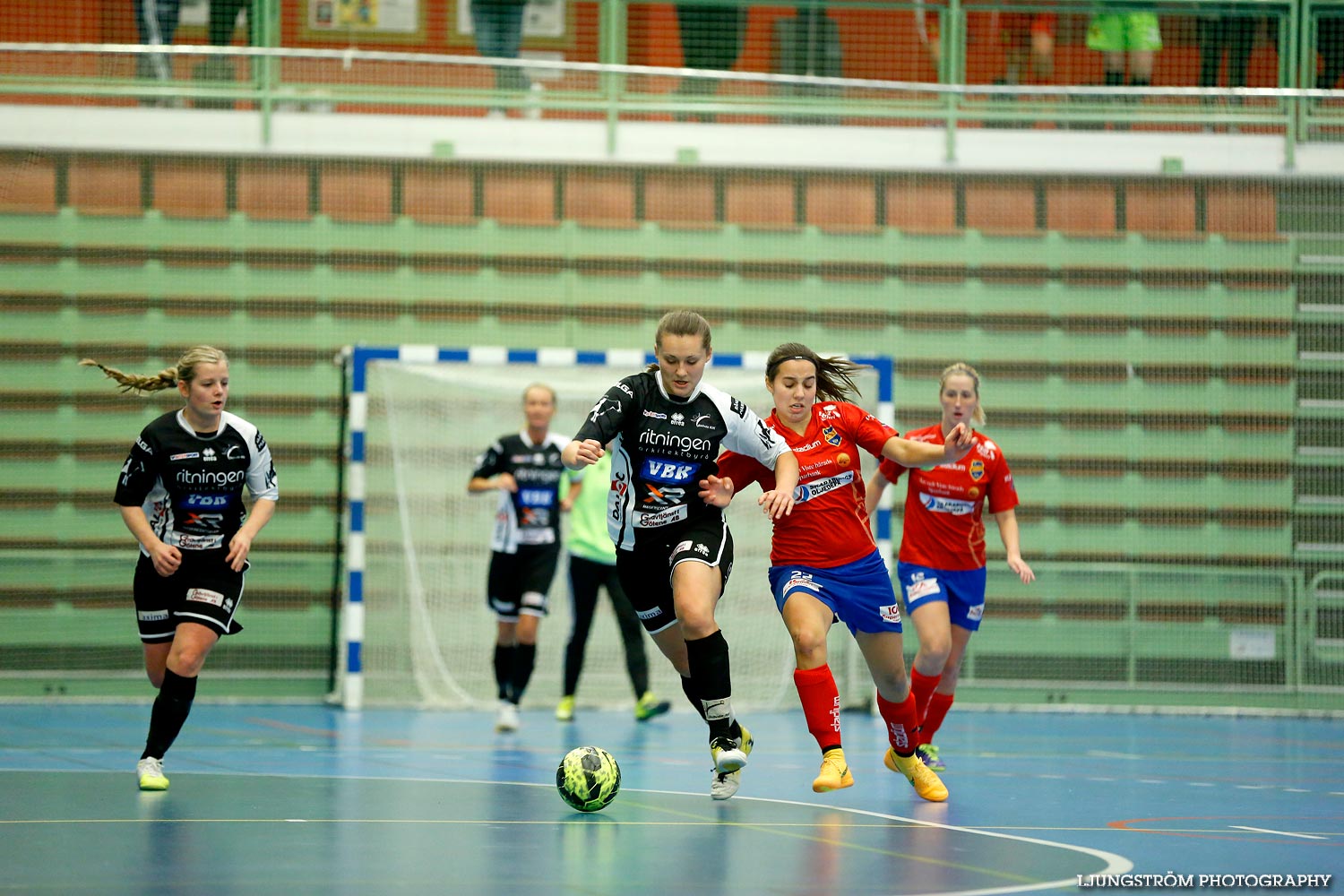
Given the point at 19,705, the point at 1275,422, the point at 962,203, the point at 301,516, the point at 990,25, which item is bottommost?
the point at 19,705

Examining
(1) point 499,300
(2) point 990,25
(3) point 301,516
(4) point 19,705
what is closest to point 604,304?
(1) point 499,300

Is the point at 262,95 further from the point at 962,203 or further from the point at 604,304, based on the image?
the point at 962,203

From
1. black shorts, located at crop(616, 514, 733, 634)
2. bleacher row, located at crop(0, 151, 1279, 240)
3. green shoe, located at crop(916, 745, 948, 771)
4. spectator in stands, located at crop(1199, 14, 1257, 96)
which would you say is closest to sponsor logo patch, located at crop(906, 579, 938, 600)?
green shoe, located at crop(916, 745, 948, 771)

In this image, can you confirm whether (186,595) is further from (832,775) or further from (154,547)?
(832,775)

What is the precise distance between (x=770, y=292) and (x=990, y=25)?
3.12 metres

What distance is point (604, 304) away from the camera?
1343cm

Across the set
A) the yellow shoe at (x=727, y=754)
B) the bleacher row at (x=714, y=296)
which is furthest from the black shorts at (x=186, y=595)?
the bleacher row at (x=714, y=296)

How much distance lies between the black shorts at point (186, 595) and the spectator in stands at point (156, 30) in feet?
23.4

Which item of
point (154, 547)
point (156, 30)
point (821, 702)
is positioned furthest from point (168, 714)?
point (156, 30)

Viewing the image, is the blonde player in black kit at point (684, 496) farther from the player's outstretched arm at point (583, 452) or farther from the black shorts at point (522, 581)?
the black shorts at point (522, 581)

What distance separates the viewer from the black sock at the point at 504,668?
10352 millimetres

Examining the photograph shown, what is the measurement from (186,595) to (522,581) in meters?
3.84

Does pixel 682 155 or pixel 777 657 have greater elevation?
pixel 682 155

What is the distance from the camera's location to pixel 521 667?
34.1 ft
